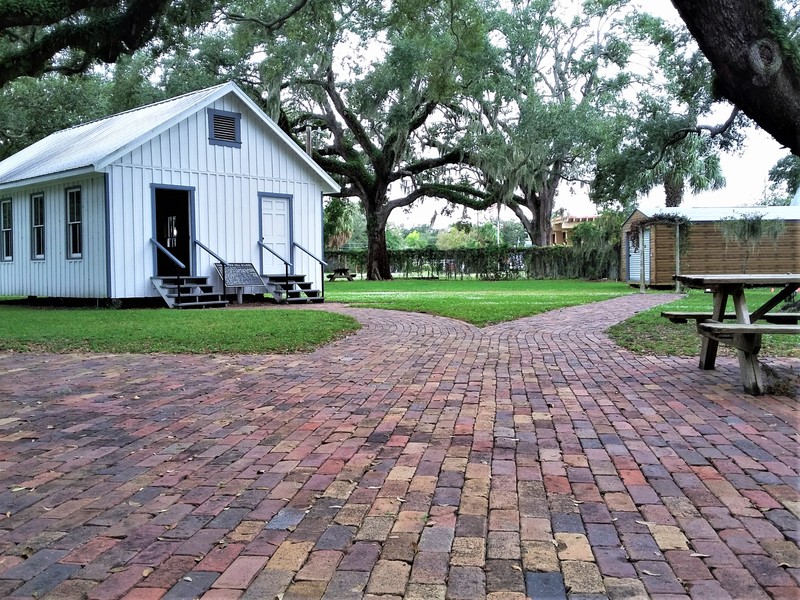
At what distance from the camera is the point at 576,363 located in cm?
680

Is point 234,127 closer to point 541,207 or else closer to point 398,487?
point 398,487

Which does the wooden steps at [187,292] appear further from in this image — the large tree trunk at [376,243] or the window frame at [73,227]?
the large tree trunk at [376,243]

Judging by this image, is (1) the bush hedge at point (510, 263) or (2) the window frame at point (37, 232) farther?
(1) the bush hedge at point (510, 263)

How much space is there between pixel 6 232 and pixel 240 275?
24.5ft

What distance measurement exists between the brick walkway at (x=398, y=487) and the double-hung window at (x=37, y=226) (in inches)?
492

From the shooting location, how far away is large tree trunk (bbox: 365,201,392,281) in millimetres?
32062

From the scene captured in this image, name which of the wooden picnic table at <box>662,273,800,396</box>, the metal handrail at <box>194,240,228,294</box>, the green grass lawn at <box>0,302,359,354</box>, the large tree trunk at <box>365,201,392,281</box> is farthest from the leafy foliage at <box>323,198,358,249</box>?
the wooden picnic table at <box>662,273,800,396</box>

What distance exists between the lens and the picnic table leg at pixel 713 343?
6.08 metres

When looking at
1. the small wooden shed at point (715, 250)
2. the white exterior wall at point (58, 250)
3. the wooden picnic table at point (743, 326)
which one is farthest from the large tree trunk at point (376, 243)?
the wooden picnic table at point (743, 326)

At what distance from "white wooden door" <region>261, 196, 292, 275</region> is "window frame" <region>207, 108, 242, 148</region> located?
4.79 ft

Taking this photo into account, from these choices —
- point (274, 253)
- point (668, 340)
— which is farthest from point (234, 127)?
point (668, 340)

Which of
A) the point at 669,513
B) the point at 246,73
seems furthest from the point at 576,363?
the point at 246,73

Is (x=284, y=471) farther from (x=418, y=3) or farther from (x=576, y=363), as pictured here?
(x=418, y=3)

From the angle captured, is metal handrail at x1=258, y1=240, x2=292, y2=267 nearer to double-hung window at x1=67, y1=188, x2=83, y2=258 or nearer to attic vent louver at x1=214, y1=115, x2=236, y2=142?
attic vent louver at x1=214, y1=115, x2=236, y2=142
